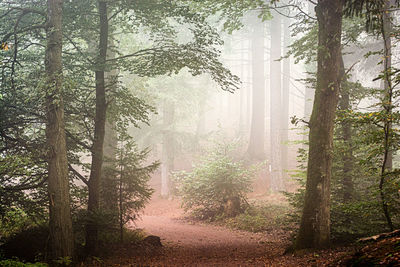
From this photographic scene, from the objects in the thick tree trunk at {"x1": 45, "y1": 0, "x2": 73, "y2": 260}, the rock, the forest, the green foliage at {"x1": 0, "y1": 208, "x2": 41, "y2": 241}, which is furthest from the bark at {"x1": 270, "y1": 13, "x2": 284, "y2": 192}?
the green foliage at {"x1": 0, "y1": 208, "x2": 41, "y2": 241}

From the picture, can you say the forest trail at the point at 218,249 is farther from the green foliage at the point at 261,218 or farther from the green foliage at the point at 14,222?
the green foliage at the point at 14,222

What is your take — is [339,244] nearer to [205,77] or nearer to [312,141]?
[312,141]

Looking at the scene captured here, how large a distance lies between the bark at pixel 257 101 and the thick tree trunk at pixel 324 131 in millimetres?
16433

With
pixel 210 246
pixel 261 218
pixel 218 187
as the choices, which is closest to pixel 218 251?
pixel 210 246

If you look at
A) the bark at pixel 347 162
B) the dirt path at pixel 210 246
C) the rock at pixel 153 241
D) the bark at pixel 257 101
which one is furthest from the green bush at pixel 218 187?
the bark at pixel 257 101

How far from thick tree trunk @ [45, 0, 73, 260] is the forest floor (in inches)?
47.8

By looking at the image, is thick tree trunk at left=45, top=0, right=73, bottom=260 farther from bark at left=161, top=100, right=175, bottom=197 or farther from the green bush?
bark at left=161, top=100, right=175, bottom=197

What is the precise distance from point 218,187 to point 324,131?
8981 millimetres

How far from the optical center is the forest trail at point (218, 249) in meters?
6.83

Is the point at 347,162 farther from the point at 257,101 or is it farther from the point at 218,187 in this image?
the point at 257,101

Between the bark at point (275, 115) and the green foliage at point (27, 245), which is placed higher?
the bark at point (275, 115)

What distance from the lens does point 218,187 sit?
1509cm

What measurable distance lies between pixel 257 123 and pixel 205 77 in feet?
18.5

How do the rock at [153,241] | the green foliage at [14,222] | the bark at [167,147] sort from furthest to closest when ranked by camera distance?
1. the bark at [167,147]
2. the rock at [153,241]
3. the green foliage at [14,222]
